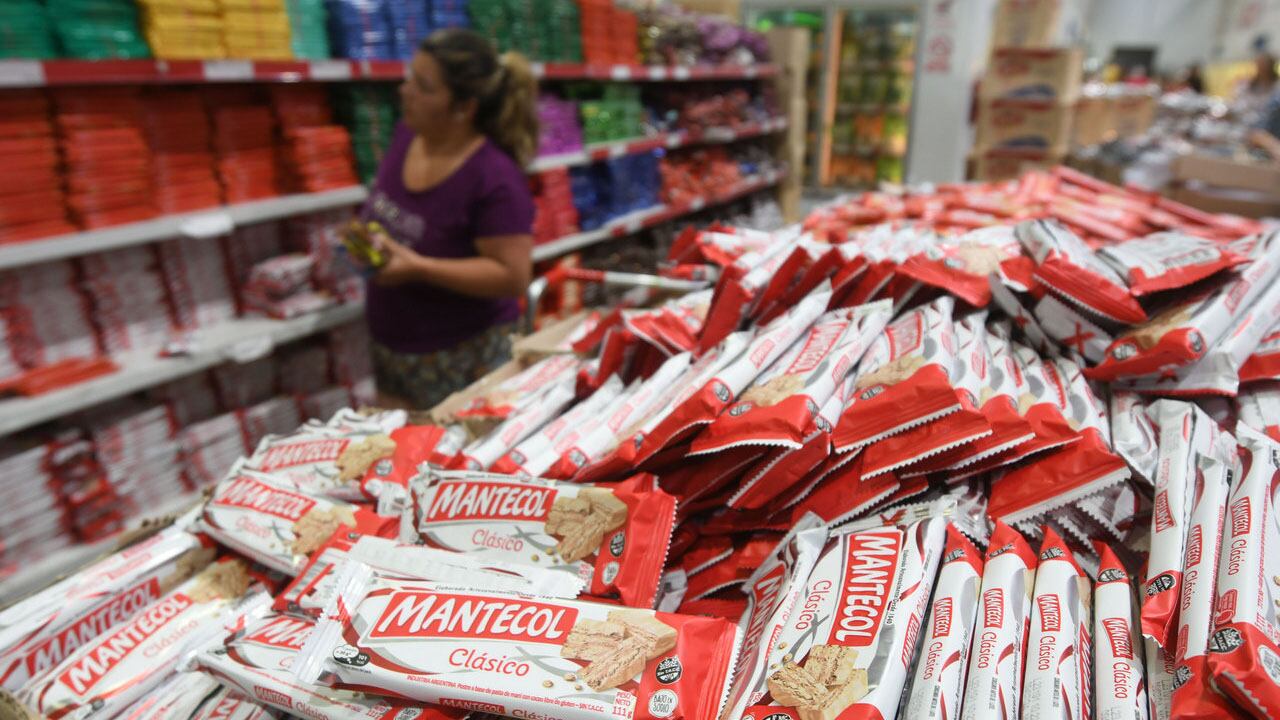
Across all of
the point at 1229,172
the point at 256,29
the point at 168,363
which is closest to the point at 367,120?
the point at 256,29

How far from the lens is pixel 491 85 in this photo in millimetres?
2359

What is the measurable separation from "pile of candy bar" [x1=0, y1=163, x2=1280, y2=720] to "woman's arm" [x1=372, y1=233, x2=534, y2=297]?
93 centimetres

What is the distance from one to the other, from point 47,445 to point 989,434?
269cm

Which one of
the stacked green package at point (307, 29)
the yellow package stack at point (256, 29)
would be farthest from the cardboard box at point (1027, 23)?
the yellow package stack at point (256, 29)

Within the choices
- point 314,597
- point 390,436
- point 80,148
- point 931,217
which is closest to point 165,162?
point 80,148

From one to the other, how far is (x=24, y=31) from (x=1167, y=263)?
2722mm

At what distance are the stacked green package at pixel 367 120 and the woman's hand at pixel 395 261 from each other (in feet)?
2.90

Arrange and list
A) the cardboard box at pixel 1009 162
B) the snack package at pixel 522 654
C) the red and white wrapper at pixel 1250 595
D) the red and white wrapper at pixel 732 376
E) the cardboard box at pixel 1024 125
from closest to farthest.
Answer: the red and white wrapper at pixel 1250 595, the snack package at pixel 522 654, the red and white wrapper at pixel 732 376, the cardboard box at pixel 1024 125, the cardboard box at pixel 1009 162

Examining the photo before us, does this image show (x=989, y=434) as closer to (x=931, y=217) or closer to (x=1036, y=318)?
(x=1036, y=318)

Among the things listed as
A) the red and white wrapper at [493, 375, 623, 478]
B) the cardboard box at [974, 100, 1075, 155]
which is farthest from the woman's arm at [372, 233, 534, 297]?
the cardboard box at [974, 100, 1075, 155]

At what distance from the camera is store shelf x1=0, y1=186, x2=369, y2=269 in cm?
210

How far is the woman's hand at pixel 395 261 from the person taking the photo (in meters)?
2.27

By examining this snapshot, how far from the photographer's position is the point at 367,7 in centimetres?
280

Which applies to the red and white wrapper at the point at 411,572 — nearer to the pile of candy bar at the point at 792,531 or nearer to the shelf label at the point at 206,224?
the pile of candy bar at the point at 792,531
